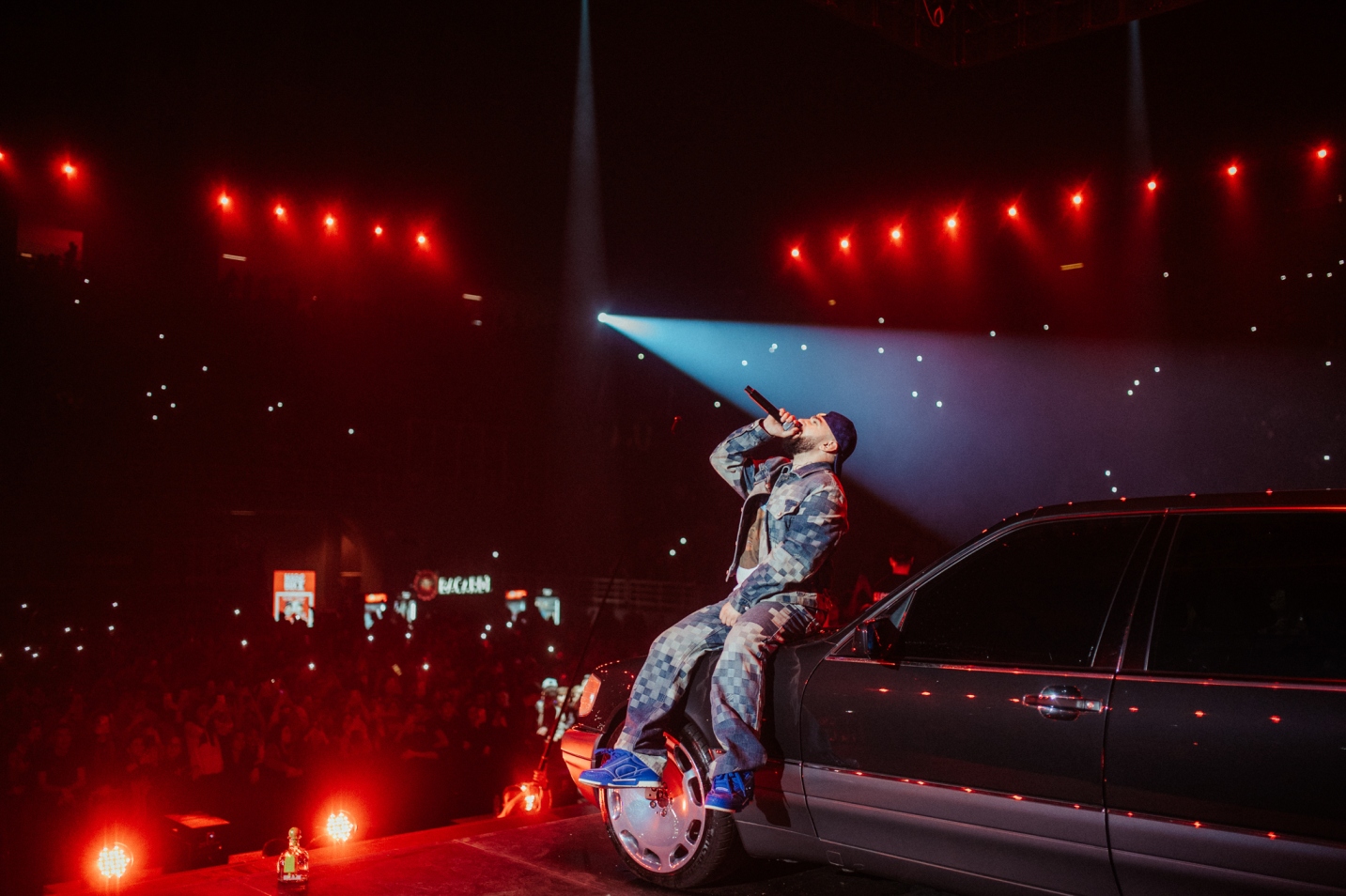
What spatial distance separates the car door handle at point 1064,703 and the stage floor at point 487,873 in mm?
1473

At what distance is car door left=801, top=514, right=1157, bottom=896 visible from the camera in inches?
115

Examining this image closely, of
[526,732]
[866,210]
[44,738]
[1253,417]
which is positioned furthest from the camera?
[866,210]

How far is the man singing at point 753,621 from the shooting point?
384 cm

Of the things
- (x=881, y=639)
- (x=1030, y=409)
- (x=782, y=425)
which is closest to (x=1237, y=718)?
(x=881, y=639)

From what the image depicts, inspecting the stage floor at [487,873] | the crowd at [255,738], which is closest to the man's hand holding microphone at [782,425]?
the stage floor at [487,873]

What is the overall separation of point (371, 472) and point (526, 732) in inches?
523

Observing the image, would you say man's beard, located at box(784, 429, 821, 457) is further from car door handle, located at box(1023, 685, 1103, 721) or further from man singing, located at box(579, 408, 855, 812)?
car door handle, located at box(1023, 685, 1103, 721)

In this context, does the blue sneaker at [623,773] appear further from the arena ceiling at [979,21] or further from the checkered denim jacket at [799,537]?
the arena ceiling at [979,21]

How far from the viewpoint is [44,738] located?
8367 mm

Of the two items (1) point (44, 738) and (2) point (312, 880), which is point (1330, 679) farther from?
(1) point (44, 738)

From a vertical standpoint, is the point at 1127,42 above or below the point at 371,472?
above

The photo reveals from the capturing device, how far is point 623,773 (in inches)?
161

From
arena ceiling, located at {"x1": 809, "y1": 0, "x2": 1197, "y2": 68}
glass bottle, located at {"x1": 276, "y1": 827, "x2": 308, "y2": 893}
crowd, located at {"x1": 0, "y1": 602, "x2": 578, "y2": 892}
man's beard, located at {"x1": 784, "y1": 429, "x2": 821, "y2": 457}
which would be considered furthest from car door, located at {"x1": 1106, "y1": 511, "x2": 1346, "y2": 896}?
arena ceiling, located at {"x1": 809, "y1": 0, "x2": 1197, "y2": 68}

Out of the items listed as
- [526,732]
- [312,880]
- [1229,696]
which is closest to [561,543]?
[526,732]
